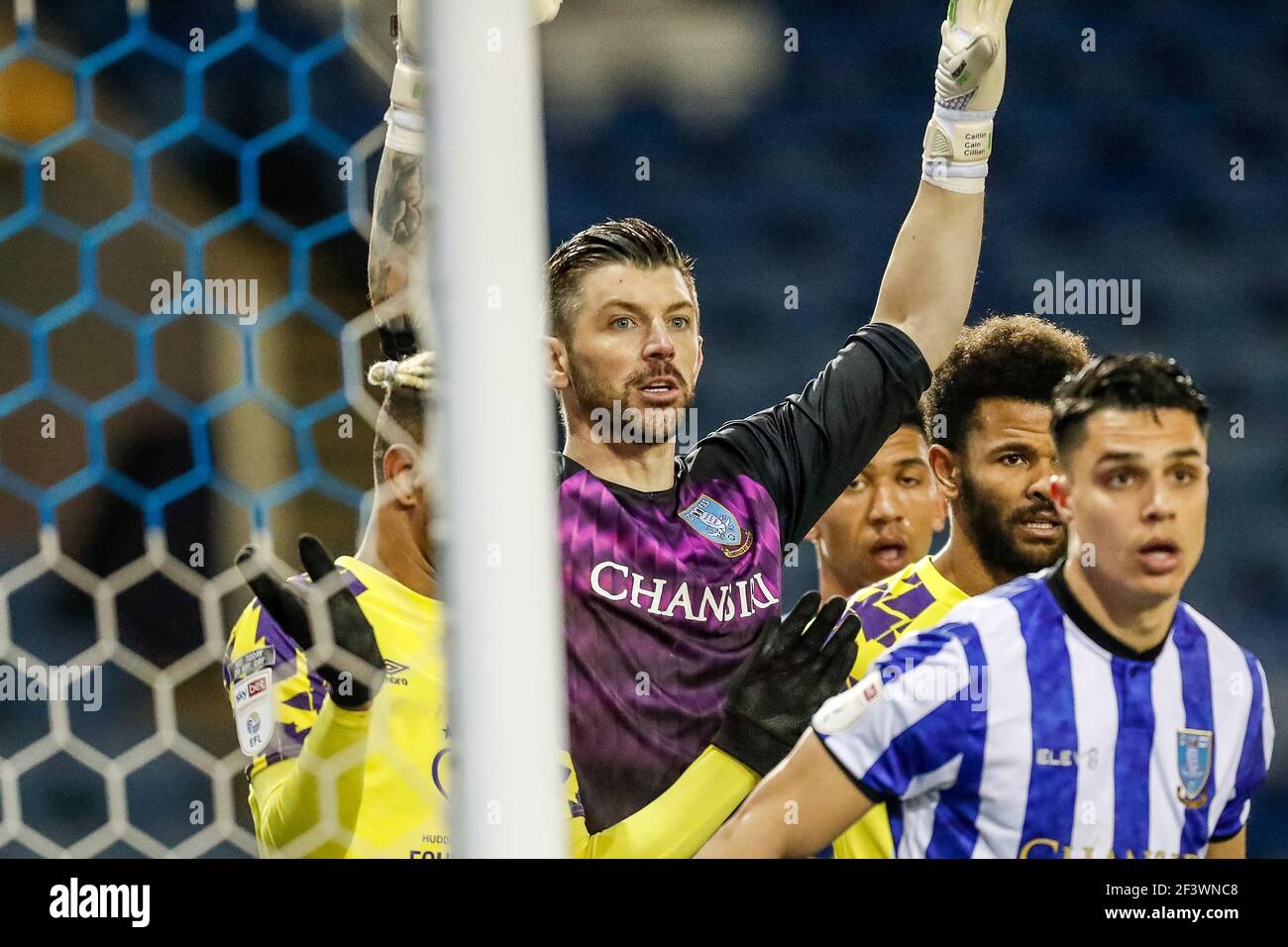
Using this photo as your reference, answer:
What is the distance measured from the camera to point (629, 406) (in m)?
1.35

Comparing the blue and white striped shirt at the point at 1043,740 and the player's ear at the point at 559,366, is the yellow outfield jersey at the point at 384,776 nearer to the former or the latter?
the blue and white striped shirt at the point at 1043,740

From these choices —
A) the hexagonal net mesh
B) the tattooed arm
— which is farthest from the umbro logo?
the tattooed arm

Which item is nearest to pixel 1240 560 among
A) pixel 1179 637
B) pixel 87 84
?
pixel 1179 637

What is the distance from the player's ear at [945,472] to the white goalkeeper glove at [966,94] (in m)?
0.26

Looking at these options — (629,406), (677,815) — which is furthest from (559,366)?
(677,815)

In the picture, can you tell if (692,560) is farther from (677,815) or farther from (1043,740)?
(1043,740)

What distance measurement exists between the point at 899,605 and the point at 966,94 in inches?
18.8

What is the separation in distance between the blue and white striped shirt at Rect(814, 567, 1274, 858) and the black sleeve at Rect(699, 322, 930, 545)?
22 cm

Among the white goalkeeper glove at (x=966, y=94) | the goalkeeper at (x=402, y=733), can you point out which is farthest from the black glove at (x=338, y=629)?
the white goalkeeper glove at (x=966, y=94)

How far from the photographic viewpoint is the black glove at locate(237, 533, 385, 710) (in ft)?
3.62

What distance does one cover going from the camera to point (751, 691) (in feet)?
4.19

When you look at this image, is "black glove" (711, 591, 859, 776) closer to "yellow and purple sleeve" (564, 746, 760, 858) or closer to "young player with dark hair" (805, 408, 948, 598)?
"yellow and purple sleeve" (564, 746, 760, 858)

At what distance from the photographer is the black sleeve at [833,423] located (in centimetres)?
140

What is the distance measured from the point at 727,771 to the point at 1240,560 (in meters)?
0.56
